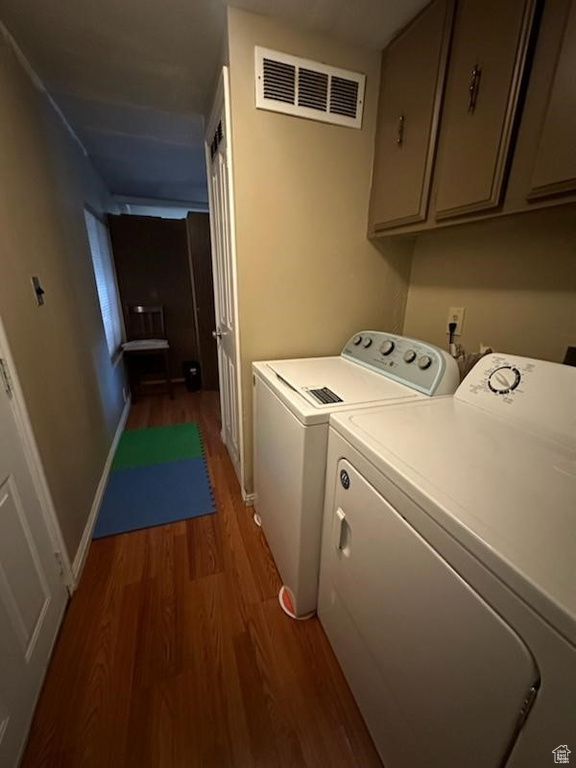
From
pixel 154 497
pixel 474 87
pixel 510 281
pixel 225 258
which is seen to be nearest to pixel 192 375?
pixel 154 497

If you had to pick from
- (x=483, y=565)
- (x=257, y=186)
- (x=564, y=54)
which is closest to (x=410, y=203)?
(x=564, y=54)

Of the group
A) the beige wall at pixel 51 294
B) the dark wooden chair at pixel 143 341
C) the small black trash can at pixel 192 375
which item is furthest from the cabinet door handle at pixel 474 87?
the small black trash can at pixel 192 375

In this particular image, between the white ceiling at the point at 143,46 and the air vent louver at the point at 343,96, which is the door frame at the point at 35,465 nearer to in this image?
the white ceiling at the point at 143,46

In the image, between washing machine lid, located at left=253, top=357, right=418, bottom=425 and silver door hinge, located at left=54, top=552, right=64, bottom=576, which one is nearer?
washing machine lid, located at left=253, top=357, right=418, bottom=425

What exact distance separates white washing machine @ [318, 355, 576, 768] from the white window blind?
2712 mm

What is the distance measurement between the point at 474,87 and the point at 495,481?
1.25m

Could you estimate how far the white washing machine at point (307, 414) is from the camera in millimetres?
1050

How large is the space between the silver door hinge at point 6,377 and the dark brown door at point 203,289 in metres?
2.66

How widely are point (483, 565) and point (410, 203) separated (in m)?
1.37

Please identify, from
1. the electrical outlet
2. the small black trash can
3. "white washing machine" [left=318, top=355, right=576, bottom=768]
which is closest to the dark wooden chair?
the small black trash can

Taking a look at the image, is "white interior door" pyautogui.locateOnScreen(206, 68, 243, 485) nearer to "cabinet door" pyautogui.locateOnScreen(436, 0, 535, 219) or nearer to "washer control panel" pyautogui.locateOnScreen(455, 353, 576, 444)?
"cabinet door" pyautogui.locateOnScreen(436, 0, 535, 219)

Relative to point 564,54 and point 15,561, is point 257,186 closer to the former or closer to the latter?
point 564,54

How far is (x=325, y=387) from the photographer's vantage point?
4.05 feet

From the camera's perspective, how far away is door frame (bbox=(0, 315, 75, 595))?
107 centimetres
